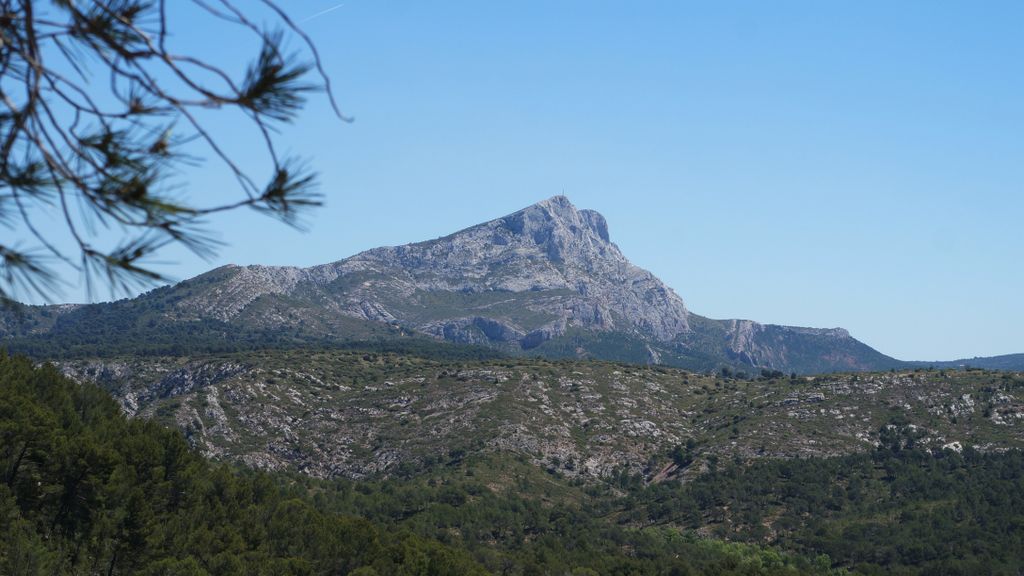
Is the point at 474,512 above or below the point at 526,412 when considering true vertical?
below

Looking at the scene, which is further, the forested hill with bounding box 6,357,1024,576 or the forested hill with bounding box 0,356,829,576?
the forested hill with bounding box 6,357,1024,576

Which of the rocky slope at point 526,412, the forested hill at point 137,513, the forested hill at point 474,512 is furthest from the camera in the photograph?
the rocky slope at point 526,412

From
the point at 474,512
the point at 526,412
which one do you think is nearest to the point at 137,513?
the point at 474,512

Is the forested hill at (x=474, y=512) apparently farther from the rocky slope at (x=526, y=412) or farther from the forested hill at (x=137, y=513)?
the rocky slope at (x=526, y=412)

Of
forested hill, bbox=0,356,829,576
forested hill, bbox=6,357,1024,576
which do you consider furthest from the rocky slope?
forested hill, bbox=0,356,829,576

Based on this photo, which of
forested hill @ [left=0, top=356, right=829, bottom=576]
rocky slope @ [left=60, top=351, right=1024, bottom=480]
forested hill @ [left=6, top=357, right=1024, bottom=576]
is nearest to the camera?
forested hill @ [left=0, top=356, right=829, bottom=576]

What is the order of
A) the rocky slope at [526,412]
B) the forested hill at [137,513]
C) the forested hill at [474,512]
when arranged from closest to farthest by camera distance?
the forested hill at [137,513] → the forested hill at [474,512] → the rocky slope at [526,412]

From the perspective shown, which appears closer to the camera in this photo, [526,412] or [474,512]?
[474,512]

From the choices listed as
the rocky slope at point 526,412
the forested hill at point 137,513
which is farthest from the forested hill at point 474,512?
the rocky slope at point 526,412

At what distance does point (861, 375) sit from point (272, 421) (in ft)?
360

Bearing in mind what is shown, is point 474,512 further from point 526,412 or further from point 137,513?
point 137,513

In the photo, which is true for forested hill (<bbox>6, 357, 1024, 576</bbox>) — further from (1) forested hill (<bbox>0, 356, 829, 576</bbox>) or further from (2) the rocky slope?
(2) the rocky slope

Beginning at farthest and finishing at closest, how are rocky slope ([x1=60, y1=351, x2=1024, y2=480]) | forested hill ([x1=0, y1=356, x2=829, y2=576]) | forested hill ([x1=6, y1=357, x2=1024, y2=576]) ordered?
rocky slope ([x1=60, y1=351, x2=1024, y2=480]), forested hill ([x1=6, y1=357, x2=1024, y2=576]), forested hill ([x1=0, y1=356, x2=829, y2=576])

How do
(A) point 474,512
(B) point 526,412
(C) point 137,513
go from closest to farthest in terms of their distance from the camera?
(C) point 137,513
(A) point 474,512
(B) point 526,412
